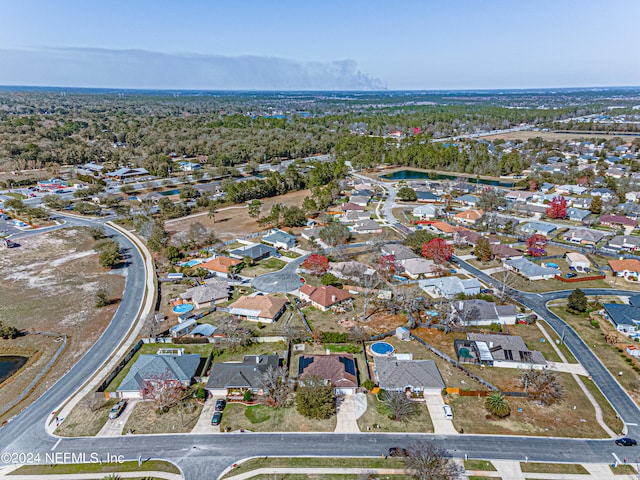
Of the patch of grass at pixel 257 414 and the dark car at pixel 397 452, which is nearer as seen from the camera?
the dark car at pixel 397 452

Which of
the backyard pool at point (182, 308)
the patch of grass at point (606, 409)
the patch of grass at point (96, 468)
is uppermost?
the backyard pool at point (182, 308)

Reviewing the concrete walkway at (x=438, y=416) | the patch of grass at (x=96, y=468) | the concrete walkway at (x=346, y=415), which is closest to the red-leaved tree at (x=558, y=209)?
the concrete walkway at (x=438, y=416)

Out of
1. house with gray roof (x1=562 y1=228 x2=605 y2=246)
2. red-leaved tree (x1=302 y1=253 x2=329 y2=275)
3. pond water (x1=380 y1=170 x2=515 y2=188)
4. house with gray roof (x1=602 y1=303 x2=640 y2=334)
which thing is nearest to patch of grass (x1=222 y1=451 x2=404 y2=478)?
red-leaved tree (x1=302 y1=253 x2=329 y2=275)

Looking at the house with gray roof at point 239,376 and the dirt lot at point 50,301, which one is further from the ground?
the house with gray roof at point 239,376

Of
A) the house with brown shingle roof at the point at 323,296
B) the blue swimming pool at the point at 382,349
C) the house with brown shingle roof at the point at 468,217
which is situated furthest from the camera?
the house with brown shingle roof at the point at 468,217

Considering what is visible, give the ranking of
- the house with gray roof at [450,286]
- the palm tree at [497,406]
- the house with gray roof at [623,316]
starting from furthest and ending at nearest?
the house with gray roof at [450,286], the house with gray roof at [623,316], the palm tree at [497,406]

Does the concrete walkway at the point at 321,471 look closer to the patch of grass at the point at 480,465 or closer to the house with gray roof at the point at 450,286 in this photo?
the patch of grass at the point at 480,465

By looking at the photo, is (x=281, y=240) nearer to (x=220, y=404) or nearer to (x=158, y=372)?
(x=158, y=372)

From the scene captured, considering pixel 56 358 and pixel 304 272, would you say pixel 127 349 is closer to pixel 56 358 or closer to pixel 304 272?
pixel 56 358
